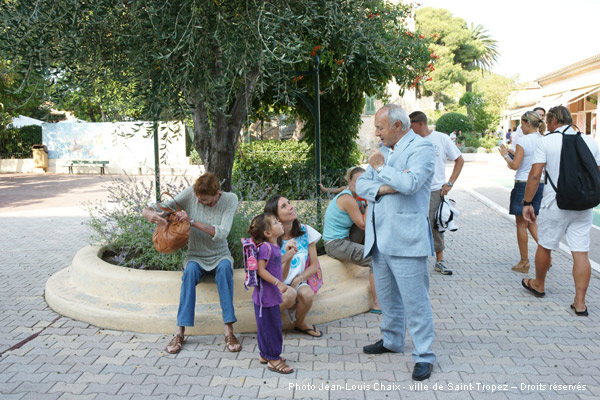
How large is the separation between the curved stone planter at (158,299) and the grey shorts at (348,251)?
0.11m

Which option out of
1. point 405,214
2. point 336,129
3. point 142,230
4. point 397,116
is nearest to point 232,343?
point 405,214

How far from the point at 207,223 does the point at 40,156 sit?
2309 centimetres

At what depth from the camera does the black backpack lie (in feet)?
15.2

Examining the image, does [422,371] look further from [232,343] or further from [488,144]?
[488,144]

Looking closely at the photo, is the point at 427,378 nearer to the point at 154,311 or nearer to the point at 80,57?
the point at 154,311

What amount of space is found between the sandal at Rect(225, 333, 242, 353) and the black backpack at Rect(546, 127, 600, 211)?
3.23 meters

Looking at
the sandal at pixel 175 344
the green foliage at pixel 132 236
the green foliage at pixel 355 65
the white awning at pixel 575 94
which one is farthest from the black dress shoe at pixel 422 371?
the white awning at pixel 575 94

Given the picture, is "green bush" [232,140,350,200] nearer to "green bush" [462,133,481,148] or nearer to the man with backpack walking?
the man with backpack walking

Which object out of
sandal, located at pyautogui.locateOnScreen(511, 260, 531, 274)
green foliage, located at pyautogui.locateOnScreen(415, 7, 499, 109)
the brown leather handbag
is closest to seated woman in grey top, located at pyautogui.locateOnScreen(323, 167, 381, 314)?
the brown leather handbag

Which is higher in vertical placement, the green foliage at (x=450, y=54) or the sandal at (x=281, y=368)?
the green foliage at (x=450, y=54)

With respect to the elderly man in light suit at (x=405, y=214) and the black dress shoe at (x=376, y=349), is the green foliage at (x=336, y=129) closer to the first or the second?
the black dress shoe at (x=376, y=349)

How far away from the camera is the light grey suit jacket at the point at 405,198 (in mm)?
3422

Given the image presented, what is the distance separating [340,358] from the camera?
3.91 meters

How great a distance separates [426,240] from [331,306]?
4.83ft
